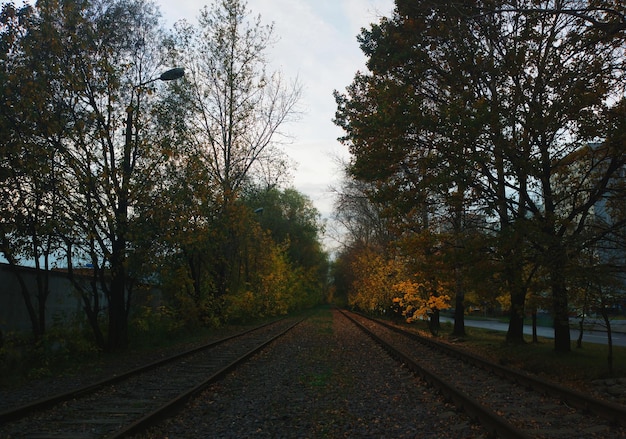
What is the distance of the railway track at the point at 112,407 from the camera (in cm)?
621

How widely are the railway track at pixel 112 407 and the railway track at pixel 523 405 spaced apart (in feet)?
14.4

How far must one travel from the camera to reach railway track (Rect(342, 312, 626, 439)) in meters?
6.15

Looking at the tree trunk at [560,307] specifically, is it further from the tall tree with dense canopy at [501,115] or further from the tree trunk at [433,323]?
the tree trunk at [433,323]

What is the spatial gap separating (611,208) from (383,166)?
666cm

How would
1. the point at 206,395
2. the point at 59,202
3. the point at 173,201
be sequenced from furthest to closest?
the point at 173,201
the point at 59,202
the point at 206,395

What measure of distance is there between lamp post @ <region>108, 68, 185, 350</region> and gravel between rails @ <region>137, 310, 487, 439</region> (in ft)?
17.6

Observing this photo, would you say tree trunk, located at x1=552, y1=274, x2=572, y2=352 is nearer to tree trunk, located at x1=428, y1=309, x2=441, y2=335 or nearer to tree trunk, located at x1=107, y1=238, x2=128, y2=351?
tree trunk, located at x1=428, y1=309, x2=441, y2=335

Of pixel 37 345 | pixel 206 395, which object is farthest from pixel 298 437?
pixel 37 345

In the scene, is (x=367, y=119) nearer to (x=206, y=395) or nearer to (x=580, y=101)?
(x=580, y=101)

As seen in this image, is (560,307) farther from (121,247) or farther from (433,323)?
(433,323)

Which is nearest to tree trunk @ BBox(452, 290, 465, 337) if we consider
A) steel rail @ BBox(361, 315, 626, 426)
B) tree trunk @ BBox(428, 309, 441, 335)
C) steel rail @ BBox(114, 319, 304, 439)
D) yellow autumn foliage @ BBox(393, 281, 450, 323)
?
yellow autumn foliage @ BBox(393, 281, 450, 323)

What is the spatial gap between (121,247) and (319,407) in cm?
911

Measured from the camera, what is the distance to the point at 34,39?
40.7 feet

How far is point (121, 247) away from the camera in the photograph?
14.6m
